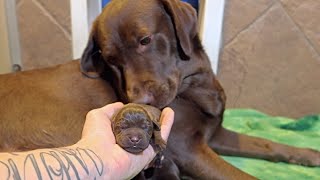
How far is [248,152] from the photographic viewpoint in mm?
1660

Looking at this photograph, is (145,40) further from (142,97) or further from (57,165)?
(57,165)

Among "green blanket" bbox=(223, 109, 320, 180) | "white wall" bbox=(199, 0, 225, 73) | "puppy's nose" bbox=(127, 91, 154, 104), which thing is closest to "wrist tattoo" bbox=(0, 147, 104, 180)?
"puppy's nose" bbox=(127, 91, 154, 104)

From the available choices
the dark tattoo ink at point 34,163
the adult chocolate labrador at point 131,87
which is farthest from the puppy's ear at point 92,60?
the dark tattoo ink at point 34,163

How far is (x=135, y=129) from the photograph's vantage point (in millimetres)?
1042

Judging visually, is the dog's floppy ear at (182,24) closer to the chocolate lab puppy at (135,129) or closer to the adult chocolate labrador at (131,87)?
the adult chocolate labrador at (131,87)

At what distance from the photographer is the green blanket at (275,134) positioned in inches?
59.3

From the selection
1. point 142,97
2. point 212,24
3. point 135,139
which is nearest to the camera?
point 135,139

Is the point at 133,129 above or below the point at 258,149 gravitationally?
above

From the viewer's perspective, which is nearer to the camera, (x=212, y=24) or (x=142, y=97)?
(x=142, y=97)

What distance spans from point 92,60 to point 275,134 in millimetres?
763

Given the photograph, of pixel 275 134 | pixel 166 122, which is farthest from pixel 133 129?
pixel 275 134

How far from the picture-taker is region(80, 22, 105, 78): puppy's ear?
4.82ft

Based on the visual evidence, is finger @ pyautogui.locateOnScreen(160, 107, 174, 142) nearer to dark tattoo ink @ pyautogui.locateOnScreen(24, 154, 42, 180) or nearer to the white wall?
dark tattoo ink @ pyautogui.locateOnScreen(24, 154, 42, 180)

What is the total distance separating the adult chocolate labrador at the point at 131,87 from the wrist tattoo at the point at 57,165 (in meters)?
0.34
